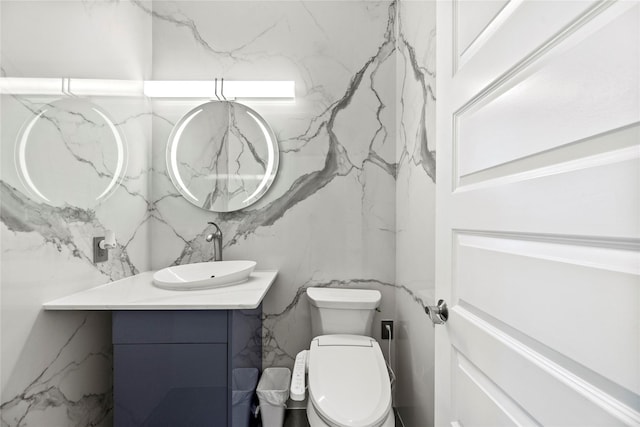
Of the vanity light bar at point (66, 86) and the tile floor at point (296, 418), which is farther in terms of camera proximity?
the tile floor at point (296, 418)

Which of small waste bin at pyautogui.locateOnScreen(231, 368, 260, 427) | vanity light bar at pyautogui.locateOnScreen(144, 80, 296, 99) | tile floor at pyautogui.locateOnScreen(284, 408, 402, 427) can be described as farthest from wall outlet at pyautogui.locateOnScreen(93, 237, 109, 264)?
tile floor at pyautogui.locateOnScreen(284, 408, 402, 427)

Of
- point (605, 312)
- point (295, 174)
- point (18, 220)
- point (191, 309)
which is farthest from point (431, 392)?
point (18, 220)

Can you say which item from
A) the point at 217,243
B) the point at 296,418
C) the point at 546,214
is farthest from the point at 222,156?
the point at 546,214

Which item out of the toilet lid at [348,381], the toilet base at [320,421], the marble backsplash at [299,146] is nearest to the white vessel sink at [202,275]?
the marble backsplash at [299,146]

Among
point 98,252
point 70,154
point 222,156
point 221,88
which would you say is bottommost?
point 98,252

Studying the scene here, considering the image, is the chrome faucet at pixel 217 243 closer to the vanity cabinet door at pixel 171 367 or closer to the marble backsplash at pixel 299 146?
the marble backsplash at pixel 299 146

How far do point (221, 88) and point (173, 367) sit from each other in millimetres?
1380

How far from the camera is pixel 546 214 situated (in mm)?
480

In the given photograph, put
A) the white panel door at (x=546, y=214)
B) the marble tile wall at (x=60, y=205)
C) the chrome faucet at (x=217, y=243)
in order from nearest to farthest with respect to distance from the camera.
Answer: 1. the white panel door at (x=546, y=214)
2. the marble tile wall at (x=60, y=205)
3. the chrome faucet at (x=217, y=243)

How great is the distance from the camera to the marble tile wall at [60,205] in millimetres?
1029

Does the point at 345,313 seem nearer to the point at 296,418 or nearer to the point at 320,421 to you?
the point at 320,421

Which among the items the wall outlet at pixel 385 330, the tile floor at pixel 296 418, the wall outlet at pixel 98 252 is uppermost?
the wall outlet at pixel 98 252

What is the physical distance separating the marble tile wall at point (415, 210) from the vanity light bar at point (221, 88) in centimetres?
64

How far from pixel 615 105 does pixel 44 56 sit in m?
1.53
